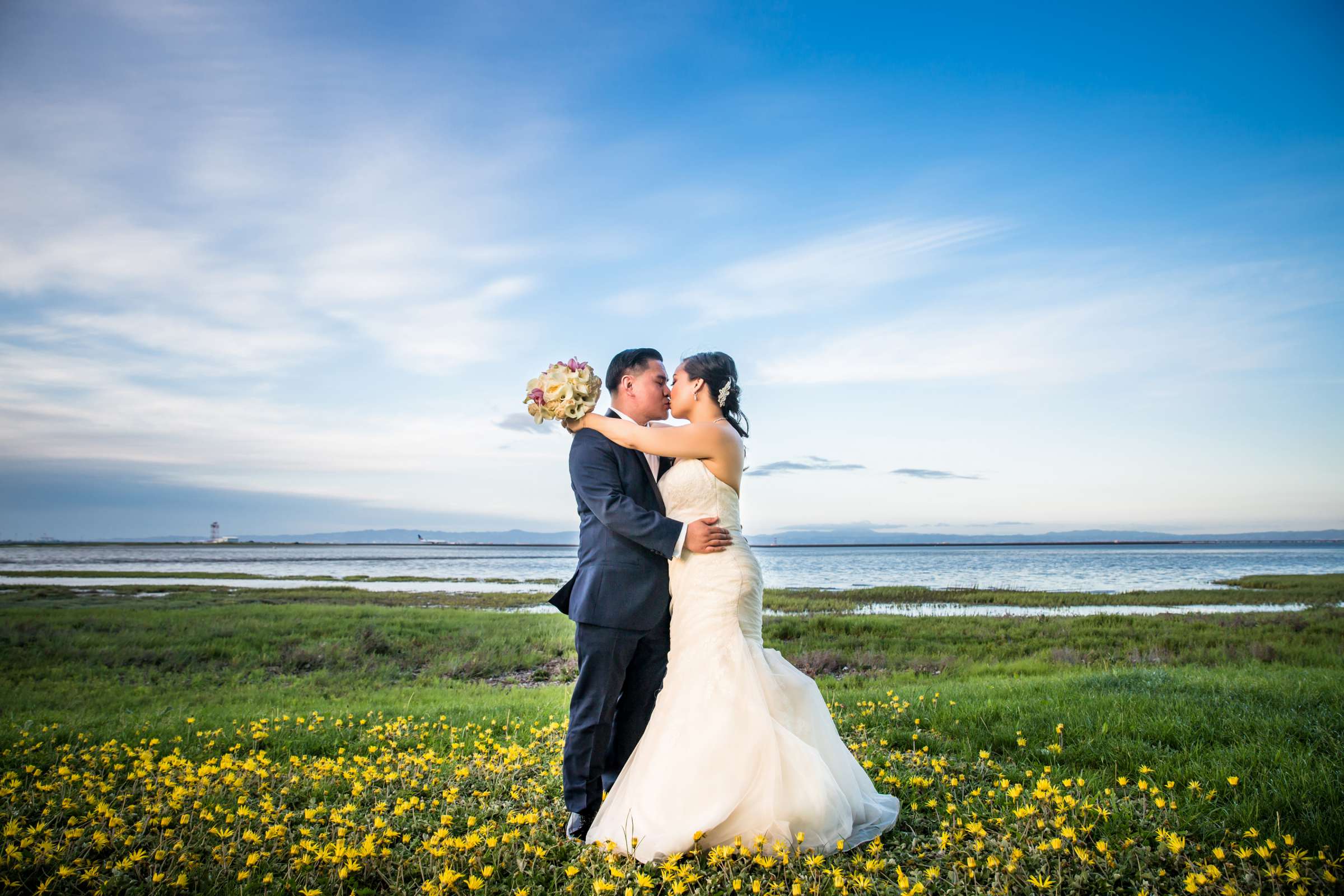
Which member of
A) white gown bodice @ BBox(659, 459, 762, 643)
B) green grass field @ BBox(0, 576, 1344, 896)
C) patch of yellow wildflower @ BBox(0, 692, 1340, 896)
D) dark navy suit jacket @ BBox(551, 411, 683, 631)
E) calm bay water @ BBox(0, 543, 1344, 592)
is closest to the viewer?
patch of yellow wildflower @ BBox(0, 692, 1340, 896)

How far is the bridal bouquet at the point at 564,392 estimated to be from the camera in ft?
16.3

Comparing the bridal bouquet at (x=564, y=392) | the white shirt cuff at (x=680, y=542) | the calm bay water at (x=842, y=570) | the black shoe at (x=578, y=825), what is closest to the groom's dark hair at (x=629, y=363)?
the bridal bouquet at (x=564, y=392)

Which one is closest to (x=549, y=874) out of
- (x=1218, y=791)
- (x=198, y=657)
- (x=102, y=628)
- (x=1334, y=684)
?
(x=1218, y=791)

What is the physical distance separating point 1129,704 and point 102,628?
26284 mm

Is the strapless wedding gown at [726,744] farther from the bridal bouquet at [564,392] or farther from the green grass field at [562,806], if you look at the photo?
the bridal bouquet at [564,392]

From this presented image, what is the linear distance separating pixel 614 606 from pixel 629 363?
1.75 m

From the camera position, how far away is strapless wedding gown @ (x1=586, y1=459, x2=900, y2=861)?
170 inches

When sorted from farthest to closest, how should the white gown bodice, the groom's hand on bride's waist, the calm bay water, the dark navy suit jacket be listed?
1. the calm bay water
2. the white gown bodice
3. the groom's hand on bride's waist
4. the dark navy suit jacket

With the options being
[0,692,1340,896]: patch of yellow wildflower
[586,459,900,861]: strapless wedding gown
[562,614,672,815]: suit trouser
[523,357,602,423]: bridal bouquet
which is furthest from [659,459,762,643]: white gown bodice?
[0,692,1340,896]: patch of yellow wildflower

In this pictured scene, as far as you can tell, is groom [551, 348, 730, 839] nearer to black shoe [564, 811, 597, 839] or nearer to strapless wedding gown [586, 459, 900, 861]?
black shoe [564, 811, 597, 839]

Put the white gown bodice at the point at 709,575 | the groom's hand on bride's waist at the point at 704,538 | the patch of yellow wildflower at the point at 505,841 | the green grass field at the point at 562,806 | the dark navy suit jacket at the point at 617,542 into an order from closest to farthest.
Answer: the patch of yellow wildflower at the point at 505,841 < the green grass field at the point at 562,806 < the dark navy suit jacket at the point at 617,542 < the groom's hand on bride's waist at the point at 704,538 < the white gown bodice at the point at 709,575

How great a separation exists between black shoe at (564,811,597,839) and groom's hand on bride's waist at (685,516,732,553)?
1.93 meters

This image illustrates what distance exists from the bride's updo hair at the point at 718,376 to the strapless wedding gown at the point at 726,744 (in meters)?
0.52

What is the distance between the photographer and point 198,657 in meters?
17.5
